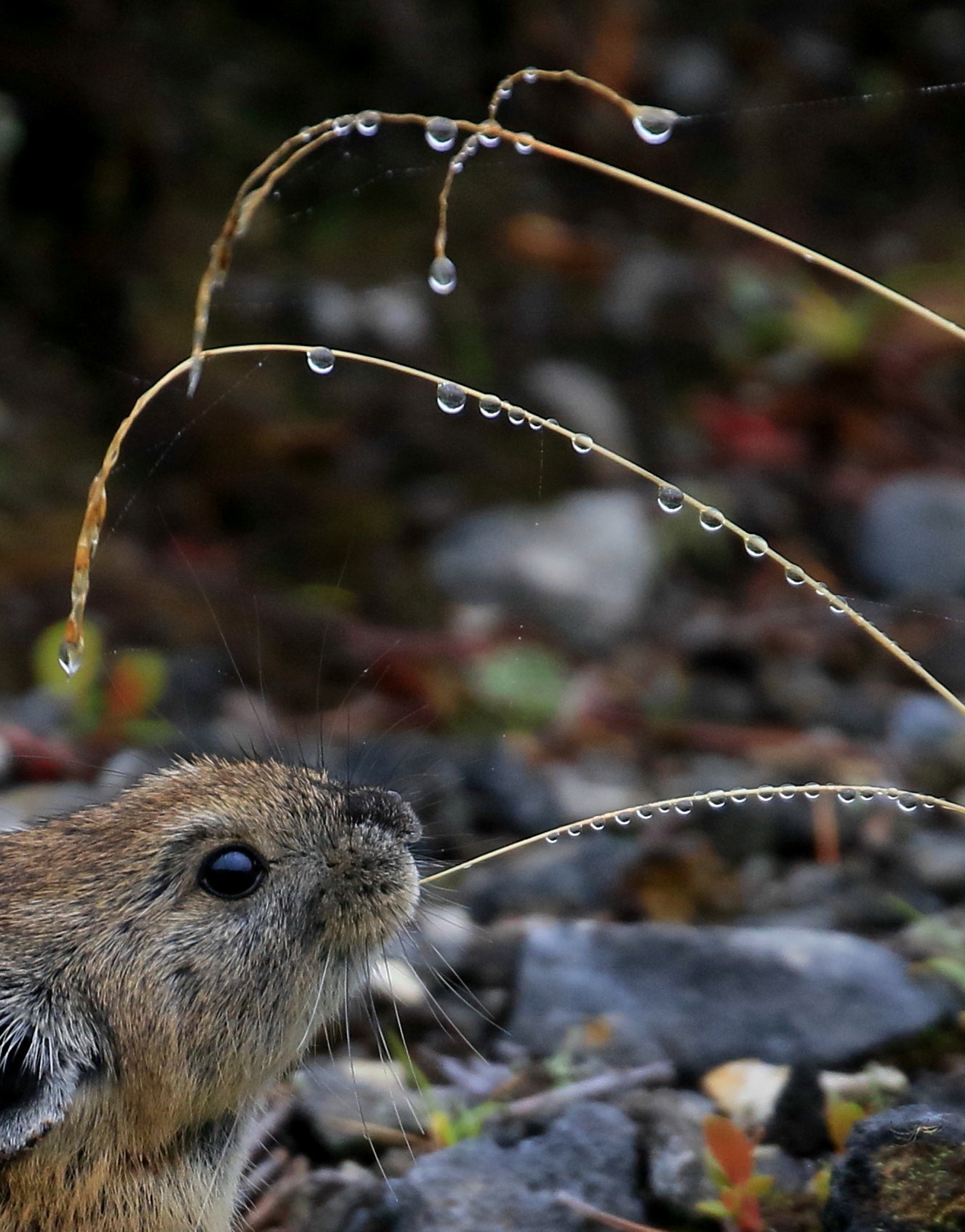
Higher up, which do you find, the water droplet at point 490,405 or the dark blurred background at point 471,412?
the dark blurred background at point 471,412

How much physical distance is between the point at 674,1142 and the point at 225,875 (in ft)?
4.18

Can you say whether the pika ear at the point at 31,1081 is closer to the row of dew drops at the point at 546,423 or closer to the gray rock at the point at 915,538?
the row of dew drops at the point at 546,423

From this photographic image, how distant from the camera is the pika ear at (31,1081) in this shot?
9.96 feet

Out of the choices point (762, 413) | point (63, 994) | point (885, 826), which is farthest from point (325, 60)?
point (63, 994)

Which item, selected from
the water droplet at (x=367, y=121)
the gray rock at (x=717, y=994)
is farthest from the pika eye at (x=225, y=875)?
the water droplet at (x=367, y=121)

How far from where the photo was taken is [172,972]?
3.38 metres

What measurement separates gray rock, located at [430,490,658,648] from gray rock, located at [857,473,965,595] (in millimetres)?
1171

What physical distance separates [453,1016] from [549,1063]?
1.78 ft

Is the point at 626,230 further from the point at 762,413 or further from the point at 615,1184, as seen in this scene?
the point at 615,1184

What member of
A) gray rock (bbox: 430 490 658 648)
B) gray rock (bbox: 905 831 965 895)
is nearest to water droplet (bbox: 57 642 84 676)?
gray rock (bbox: 905 831 965 895)

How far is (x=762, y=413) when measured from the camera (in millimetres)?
9562

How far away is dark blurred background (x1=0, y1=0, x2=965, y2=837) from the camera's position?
710cm

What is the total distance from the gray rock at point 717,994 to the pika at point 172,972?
44.2 inches

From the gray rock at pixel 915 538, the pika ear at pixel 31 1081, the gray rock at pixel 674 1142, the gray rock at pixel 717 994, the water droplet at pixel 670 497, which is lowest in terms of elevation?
the pika ear at pixel 31 1081
